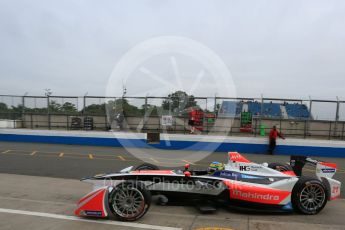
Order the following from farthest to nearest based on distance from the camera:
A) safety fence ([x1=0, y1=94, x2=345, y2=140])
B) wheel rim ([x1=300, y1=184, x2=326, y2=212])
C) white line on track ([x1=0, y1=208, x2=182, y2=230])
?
1. safety fence ([x1=0, y1=94, x2=345, y2=140])
2. wheel rim ([x1=300, y1=184, x2=326, y2=212])
3. white line on track ([x1=0, y1=208, x2=182, y2=230])

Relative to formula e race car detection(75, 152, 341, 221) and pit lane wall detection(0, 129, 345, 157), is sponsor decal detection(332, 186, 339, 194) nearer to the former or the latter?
formula e race car detection(75, 152, 341, 221)

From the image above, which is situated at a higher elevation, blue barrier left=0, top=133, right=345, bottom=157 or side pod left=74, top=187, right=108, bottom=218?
side pod left=74, top=187, right=108, bottom=218

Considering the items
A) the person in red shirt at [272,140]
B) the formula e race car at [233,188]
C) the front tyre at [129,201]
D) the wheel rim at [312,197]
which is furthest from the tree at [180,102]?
the front tyre at [129,201]

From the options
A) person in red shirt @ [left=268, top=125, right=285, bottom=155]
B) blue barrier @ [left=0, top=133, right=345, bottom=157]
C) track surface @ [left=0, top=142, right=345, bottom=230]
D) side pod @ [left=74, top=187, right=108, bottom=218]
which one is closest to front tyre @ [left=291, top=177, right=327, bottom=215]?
track surface @ [left=0, top=142, right=345, bottom=230]

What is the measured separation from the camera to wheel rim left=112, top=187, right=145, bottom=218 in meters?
4.86

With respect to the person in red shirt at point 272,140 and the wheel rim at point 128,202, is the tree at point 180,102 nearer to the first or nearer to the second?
the person in red shirt at point 272,140

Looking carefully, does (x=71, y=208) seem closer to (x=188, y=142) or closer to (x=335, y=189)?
(x=335, y=189)

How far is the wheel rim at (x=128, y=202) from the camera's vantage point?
486 cm

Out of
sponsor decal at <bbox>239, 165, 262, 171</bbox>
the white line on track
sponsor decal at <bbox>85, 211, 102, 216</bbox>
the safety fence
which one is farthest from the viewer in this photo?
the safety fence

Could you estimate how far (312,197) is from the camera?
5441 millimetres

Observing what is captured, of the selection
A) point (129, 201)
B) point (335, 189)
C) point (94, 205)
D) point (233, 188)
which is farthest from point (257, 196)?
point (94, 205)

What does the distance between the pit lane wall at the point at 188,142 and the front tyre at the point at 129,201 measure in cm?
1068

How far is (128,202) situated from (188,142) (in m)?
10.9

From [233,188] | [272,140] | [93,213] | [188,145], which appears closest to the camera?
[93,213]
